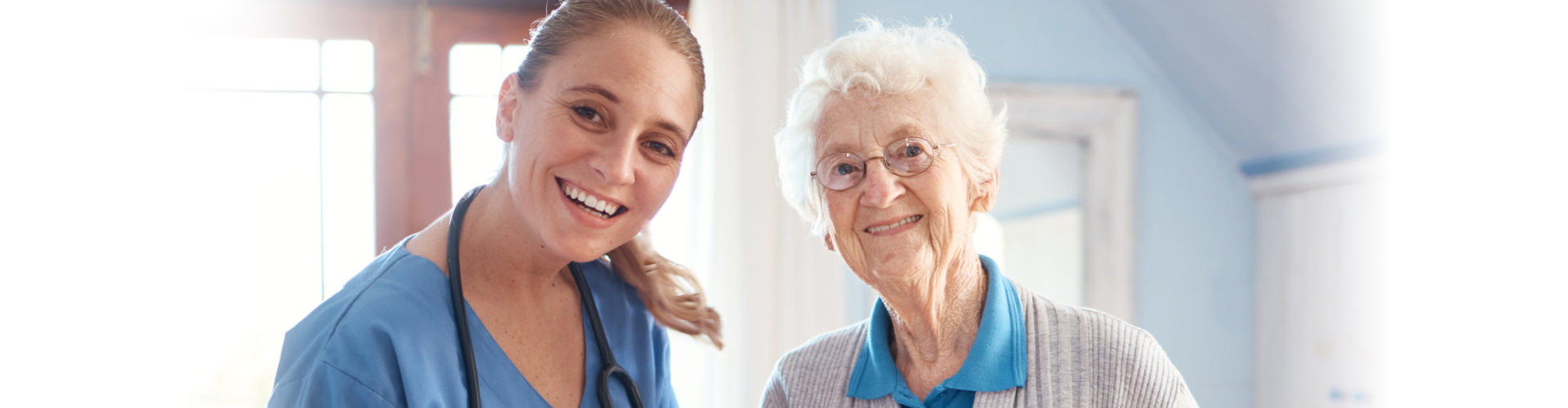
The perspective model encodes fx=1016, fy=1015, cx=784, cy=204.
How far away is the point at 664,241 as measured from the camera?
10.2ft

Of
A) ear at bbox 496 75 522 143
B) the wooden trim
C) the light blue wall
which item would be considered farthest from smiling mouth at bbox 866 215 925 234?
the light blue wall

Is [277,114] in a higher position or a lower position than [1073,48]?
lower

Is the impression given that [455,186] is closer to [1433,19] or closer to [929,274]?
[929,274]

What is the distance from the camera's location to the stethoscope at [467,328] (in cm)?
131

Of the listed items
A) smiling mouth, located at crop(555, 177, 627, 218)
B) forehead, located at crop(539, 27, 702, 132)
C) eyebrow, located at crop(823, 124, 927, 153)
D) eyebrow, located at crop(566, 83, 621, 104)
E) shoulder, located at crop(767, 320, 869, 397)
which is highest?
forehead, located at crop(539, 27, 702, 132)

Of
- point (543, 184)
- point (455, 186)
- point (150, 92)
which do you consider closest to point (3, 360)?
point (150, 92)

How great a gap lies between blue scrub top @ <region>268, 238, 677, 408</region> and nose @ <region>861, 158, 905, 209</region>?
0.47 meters

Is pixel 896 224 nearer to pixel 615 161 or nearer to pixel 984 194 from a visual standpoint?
pixel 984 194

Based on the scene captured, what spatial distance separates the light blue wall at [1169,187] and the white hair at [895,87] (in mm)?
1781

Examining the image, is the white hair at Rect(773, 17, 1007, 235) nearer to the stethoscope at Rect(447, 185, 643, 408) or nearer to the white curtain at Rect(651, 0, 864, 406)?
the stethoscope at Rect(447, 185, 643, 408)

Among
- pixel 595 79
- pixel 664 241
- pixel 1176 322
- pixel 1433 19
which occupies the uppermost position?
pixel 1433 19

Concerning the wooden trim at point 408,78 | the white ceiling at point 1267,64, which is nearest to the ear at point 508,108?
the wooden trim at point 408,78

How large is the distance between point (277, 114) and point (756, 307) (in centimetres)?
147

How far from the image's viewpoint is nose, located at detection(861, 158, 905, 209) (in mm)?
1396
